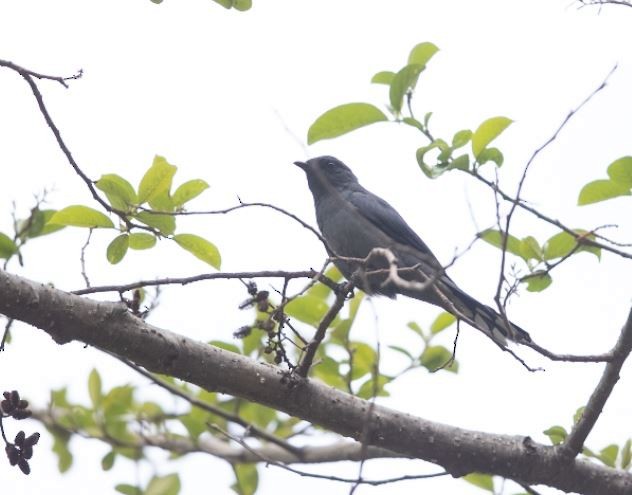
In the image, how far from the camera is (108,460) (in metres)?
6.24

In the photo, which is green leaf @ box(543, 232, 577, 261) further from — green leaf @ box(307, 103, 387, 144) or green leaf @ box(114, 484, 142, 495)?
green leaf @ box(114, 484, 142, 495)

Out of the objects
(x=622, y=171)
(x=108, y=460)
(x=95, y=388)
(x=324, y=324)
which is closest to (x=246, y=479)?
(x=108, y=460)

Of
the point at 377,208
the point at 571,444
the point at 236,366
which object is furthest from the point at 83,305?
the point at 377,208

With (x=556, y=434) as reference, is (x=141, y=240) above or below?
above

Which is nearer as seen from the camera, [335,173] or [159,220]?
[159,220]

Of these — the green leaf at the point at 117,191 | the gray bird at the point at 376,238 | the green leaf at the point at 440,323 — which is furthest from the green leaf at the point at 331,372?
the green leaf at the point at 117,191

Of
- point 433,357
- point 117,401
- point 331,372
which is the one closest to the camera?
point 331,372

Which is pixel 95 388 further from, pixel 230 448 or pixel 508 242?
pixel 508 242

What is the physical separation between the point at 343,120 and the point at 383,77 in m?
0.29

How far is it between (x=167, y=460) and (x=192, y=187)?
8.79 feet

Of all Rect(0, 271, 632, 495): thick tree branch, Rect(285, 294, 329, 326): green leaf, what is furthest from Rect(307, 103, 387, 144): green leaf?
Rect(285, 294, 329, 326): green leaf

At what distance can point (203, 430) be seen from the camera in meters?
6.14

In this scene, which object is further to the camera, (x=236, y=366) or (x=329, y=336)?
(x=329, y=336)

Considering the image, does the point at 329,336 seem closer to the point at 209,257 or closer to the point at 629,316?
the point at 209,257
